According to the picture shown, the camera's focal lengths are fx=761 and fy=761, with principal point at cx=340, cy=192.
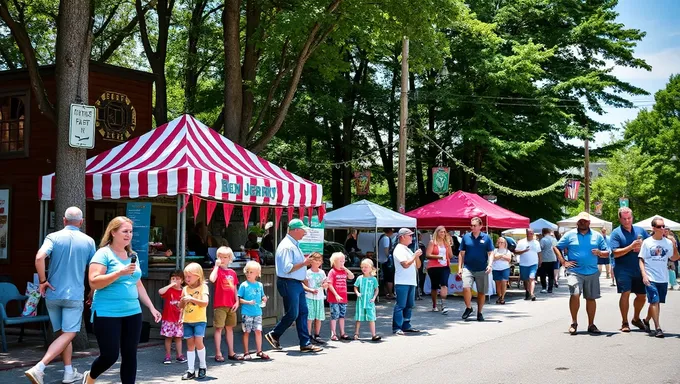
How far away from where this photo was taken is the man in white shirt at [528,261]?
818 inches

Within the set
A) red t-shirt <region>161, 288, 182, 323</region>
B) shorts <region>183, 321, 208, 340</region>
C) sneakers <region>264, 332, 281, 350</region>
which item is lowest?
sneakers <region>264, 332, 281, 350</region>

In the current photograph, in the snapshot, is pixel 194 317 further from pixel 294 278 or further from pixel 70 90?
pixel 70 90

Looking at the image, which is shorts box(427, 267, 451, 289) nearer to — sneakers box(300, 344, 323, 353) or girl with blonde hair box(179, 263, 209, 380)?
sneakers box(300, 344, 323, 353)

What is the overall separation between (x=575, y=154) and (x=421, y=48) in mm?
20258

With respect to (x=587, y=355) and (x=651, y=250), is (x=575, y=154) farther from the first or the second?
(x=587, y=355)

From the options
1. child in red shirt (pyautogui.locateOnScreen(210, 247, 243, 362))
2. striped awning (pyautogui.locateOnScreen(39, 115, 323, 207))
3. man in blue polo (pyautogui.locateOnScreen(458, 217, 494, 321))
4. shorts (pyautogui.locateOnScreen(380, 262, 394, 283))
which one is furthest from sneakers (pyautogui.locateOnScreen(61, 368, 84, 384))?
shorts (pyautogui.locateOnScreen(380, 262, 394, 283))

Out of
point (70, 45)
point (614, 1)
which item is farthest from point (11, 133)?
point (614, 1)

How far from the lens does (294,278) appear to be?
10.9 meters

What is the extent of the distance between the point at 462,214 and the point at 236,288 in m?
12.2

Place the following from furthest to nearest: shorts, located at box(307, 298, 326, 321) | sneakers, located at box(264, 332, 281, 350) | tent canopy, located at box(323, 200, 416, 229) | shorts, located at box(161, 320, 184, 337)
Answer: tent canopy, located at box(323, 200, 416, 229) < shorts, located at box(307, 298, 326, 321) < sneakers, located at box(264, 332, 281, 350) < shorts, located at box(161, 320, 184, 337)

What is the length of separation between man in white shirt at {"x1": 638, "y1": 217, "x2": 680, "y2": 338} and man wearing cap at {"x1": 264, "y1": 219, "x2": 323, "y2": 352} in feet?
17.7

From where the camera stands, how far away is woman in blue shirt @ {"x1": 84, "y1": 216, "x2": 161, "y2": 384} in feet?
22.5

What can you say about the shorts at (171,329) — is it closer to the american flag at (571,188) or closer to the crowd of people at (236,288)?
the crowd of people at (236,288)

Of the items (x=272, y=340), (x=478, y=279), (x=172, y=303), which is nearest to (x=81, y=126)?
(x=172, y=303)
